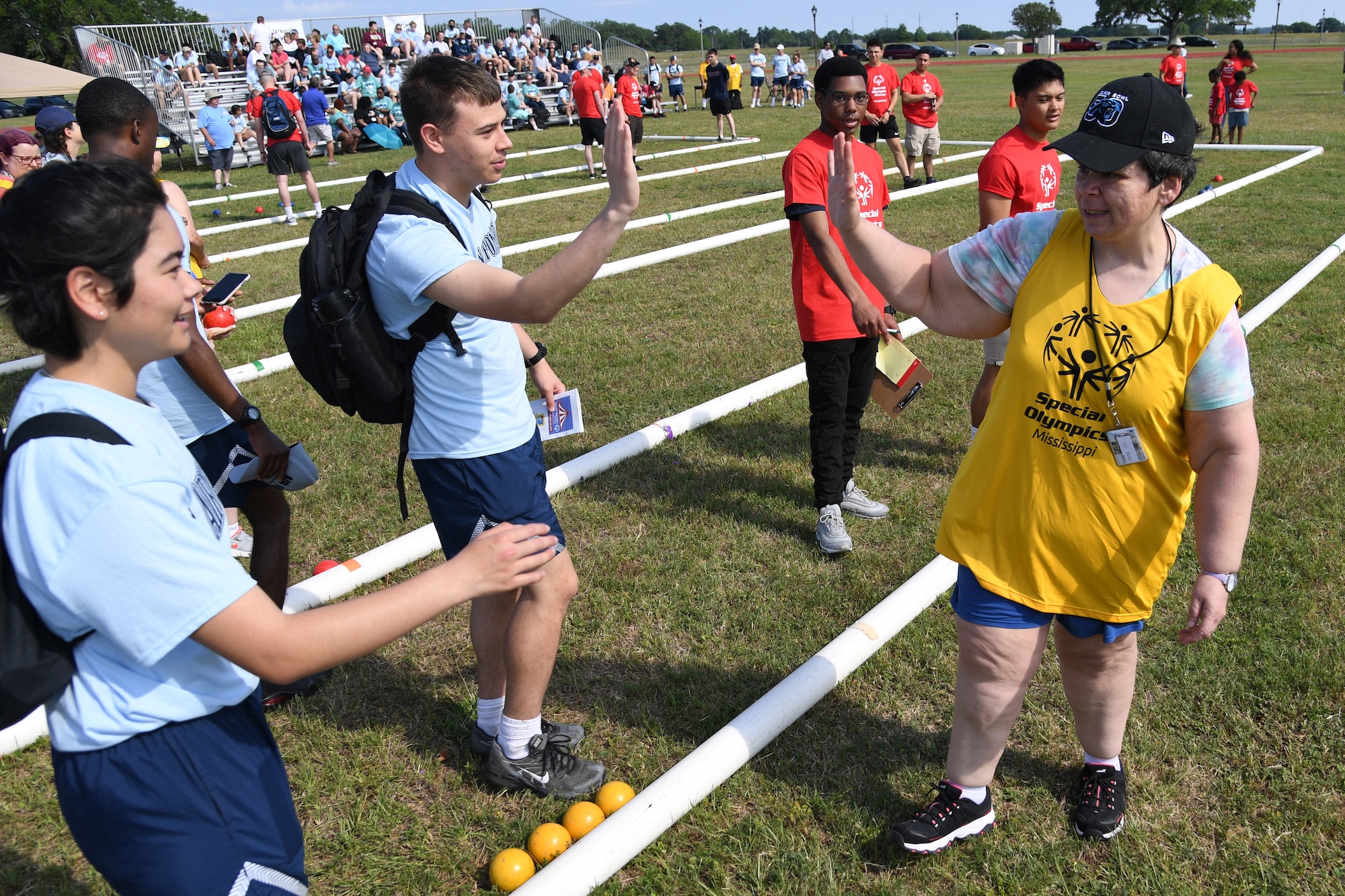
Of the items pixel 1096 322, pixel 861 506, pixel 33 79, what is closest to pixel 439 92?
pixel 1096 322

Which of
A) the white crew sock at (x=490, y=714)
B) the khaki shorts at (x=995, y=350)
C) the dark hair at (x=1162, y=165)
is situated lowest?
the white crew sock at (x=490, y=714)

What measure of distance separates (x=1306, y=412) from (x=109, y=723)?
6.77 m

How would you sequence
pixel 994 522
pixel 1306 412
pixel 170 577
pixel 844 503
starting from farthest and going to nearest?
pixel 1306 412, pixel 844 503, pixel 994 522, pixel 170 577

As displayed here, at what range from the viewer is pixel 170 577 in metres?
1.43

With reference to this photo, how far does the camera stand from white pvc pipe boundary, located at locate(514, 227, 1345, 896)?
109 inches

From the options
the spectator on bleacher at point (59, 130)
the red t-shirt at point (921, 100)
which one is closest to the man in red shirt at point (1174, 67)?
the red t-shirt at point (921, 100)

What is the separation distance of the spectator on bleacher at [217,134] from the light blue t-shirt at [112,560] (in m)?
17.9

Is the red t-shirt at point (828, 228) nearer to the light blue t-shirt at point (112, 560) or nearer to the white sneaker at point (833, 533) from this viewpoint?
the white sneaker at point (833, 533)

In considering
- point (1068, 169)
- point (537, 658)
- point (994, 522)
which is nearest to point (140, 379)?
point (537, 658)

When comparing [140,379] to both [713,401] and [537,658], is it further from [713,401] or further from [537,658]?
[713,401]

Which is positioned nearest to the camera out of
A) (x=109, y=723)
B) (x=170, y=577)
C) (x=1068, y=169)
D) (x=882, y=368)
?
(x=170, y=577)

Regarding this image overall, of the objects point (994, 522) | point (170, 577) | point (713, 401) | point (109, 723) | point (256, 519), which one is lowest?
point (713, 401)

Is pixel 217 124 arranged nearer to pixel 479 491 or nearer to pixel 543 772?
pixel 479 491

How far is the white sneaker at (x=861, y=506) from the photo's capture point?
194 inches
